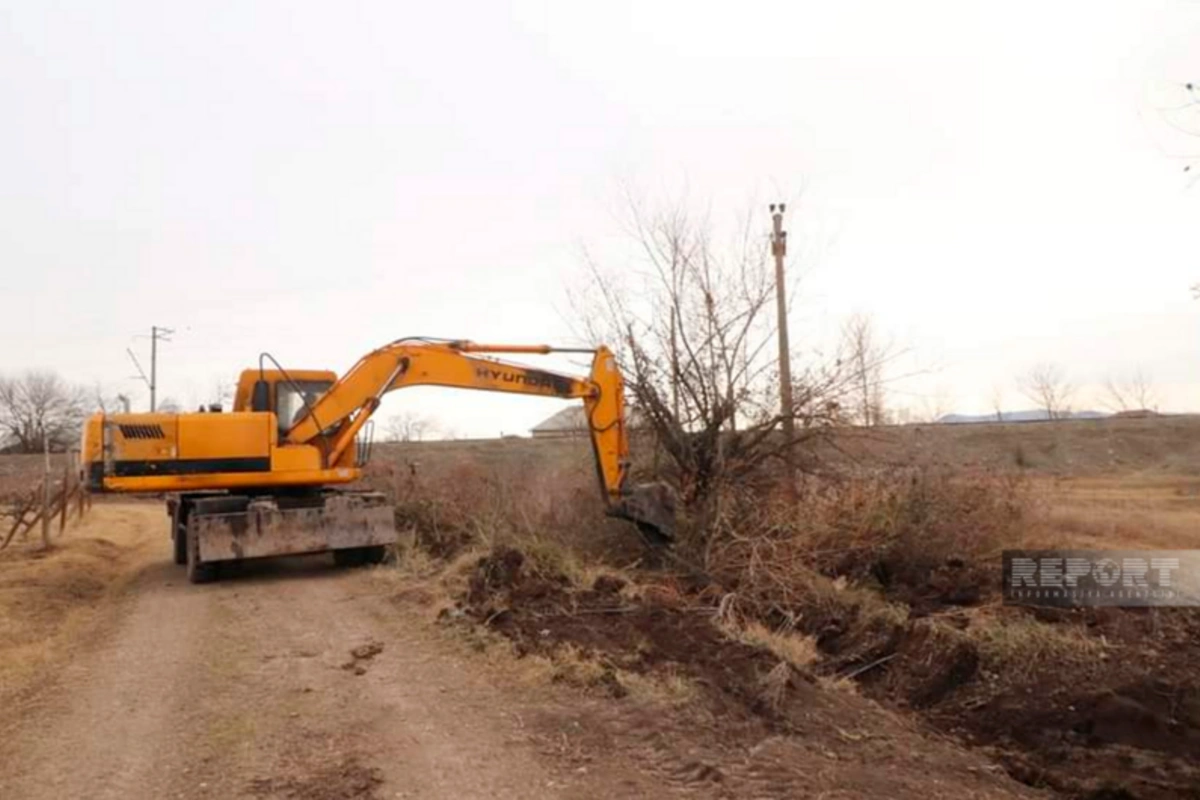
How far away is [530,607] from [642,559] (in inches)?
118

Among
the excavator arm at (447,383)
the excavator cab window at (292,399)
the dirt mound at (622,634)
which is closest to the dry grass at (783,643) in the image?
the dirt mound at (622,634)

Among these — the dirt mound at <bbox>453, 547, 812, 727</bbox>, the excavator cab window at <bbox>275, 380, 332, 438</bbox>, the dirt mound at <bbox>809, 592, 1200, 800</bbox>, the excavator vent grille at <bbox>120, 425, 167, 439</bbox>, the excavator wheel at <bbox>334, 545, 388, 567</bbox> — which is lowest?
the dirt mound at <bbox>809, 592, 1200, 800</bbox>

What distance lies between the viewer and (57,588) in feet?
38.6

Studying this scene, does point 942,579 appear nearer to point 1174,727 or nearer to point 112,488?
point 1174,727

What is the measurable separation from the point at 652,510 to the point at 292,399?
19.9ft

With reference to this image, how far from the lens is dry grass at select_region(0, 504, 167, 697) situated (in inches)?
315

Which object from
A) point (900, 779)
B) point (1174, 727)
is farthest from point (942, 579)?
point (900, 779)

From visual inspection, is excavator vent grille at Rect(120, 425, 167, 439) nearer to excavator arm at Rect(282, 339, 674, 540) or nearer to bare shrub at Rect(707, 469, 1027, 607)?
excavator arm at Rect(282, 339, 674, 540)

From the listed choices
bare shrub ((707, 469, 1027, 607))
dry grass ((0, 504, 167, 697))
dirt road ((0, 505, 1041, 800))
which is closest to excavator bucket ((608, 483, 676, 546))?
bare shrub ((707, 469, 1027, 607))

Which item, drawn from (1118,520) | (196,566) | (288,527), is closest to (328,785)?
(288,527)

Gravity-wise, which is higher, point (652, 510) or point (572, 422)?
point (572, 422)

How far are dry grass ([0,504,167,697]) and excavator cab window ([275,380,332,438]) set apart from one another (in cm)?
314

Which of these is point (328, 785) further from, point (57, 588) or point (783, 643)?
point (57, 588)

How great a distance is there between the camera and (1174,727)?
5555mm
